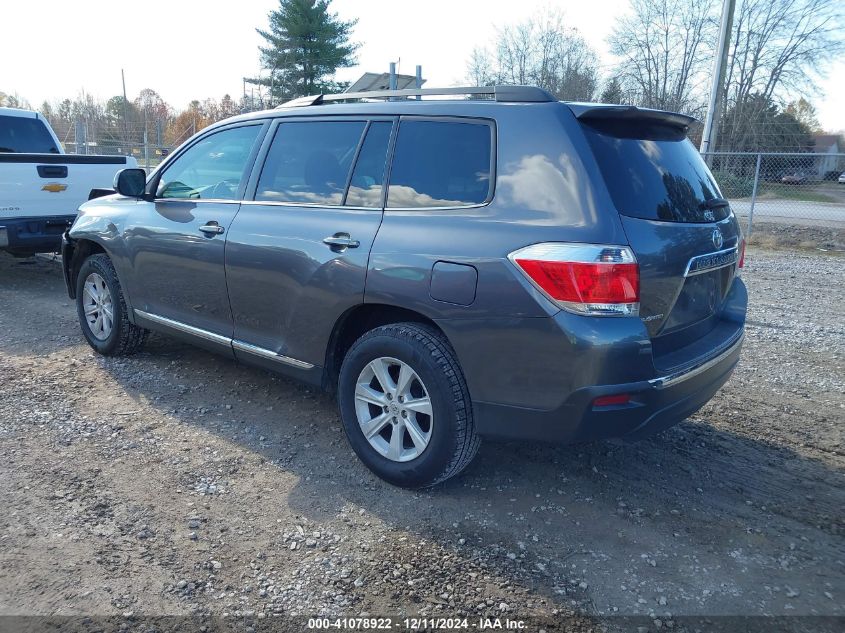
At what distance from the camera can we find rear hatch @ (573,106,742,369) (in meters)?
2.85

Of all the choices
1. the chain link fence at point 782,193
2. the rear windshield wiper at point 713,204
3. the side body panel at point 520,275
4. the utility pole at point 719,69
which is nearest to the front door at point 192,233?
the side body panel at point 520,275

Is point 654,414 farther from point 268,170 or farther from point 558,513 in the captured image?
point 268,170

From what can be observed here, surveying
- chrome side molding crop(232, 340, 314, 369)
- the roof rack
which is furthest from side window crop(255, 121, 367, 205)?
chrome side molding crop(232, 340, 314, 369)

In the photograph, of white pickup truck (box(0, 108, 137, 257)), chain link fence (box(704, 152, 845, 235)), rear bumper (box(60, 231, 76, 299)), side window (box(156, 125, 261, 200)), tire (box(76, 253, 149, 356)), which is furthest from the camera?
chain link fence (box(704, 152, 845, 235))

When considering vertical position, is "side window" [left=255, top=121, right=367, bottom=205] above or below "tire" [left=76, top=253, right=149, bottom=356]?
above

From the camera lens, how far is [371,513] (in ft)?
10.4

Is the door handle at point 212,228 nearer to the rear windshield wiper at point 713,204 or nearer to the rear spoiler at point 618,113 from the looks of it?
the rear spoiler at point 618,113

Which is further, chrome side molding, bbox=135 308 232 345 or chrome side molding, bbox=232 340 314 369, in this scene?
chrome side molding, bbox=135 308 232 345

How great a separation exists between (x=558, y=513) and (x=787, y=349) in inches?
145

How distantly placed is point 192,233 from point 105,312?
145cm

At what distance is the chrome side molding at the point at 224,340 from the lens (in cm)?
382

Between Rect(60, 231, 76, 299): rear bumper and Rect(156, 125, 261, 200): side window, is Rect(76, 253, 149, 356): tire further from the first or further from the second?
Rect(156, 125, 261, 200): side window

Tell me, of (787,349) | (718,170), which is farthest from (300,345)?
(718,170)

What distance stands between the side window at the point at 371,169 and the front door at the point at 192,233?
0.94m
